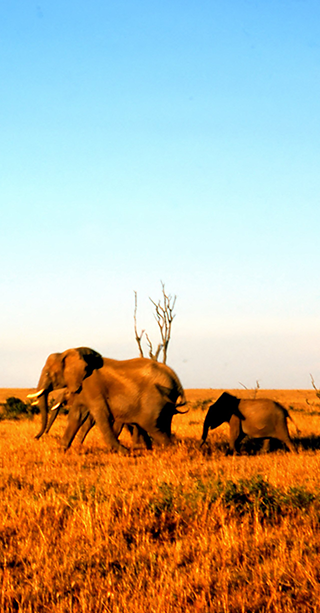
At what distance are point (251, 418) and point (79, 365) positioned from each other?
365cm

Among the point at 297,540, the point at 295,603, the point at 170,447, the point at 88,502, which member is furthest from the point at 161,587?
the point at 170,447

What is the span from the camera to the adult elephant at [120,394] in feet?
40.2

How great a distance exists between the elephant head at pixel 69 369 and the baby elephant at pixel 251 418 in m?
2.64

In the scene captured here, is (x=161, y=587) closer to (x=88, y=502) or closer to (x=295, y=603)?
(x=295, y=603)

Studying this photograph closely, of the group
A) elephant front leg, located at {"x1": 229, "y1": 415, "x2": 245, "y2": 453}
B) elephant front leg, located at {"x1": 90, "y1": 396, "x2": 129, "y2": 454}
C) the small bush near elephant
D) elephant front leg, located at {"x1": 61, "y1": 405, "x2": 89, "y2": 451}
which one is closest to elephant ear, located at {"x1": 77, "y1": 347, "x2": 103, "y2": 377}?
elephant front leg, located at {"x1": 90, "y1": 396, "x2": 129, "y2": 454}

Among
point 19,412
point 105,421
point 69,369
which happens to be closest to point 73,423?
point 105,421

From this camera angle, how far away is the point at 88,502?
22.9ft

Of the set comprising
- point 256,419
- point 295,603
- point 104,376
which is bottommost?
point 295,603

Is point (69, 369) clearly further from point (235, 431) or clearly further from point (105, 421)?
point (235, 431)

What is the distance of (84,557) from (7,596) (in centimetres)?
91

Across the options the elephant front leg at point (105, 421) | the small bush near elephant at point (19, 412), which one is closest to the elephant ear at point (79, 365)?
the elephant front leg at point (105, 421)

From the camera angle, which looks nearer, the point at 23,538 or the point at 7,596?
the point at 7,596

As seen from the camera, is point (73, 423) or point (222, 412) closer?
point (73, 423)

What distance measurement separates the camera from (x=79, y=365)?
1273 cm
